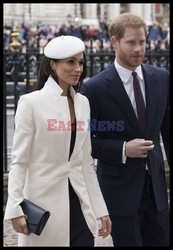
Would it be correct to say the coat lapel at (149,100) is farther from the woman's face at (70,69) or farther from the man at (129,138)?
the woman's face at (70,69)

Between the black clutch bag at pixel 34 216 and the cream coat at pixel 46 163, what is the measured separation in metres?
0.05

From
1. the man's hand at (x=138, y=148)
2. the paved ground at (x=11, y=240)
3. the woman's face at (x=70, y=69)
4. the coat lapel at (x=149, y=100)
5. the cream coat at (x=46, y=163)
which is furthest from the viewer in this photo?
the paved ground at (x=11, y=240)

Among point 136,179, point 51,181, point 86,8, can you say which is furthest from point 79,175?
point 86,8

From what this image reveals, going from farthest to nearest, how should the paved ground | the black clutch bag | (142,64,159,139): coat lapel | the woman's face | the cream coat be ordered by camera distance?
the paved ground → (142,64,159,139): coat lapel → the woman's face → the cream coat → the black clutch bag

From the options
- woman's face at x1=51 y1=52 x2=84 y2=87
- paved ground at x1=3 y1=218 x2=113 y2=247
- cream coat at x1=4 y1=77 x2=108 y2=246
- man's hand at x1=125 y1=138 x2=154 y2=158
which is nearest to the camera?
cream coat at x1=4 y1=77 x2=108 y2=246

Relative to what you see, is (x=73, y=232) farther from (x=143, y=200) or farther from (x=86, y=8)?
(x=86, y=8)

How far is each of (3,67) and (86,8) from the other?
47.7 m

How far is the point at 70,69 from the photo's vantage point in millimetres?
3629

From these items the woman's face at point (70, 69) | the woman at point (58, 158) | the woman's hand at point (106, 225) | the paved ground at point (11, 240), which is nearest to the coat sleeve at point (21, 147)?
the woman at point (58, 158)

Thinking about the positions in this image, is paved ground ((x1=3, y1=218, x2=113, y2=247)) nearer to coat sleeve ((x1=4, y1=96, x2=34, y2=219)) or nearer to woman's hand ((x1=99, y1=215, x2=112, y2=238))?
woman's hand ((x1=99, y1=215, x2=112, y2=238))

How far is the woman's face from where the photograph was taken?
363 cm

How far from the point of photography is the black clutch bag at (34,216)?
341 cm

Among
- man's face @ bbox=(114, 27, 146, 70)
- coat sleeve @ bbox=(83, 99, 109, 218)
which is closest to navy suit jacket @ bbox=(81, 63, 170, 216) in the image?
man's face @ bbox=(114, 27, 146, 70)

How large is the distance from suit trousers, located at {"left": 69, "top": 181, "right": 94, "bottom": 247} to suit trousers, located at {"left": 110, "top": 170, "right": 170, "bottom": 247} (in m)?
0.33
